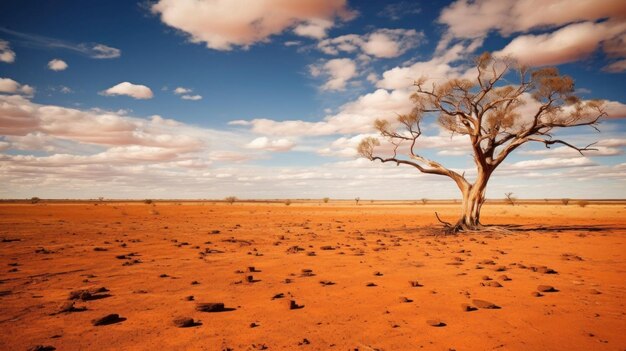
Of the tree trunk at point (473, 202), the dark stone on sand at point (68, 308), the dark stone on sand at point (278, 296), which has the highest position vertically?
the tree trunk at point (473, 202)

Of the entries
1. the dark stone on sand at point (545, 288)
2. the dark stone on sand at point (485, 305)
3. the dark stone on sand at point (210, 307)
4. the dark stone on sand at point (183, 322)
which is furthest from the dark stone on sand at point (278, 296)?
the dark stone on sand at point (545, 288)

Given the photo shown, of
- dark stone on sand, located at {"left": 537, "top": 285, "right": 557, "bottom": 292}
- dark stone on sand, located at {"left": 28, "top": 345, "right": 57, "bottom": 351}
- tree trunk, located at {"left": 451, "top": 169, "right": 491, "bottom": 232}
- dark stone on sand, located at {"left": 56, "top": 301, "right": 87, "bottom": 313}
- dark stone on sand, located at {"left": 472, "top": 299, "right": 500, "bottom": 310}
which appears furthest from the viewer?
tree trunk, located at {"left": 451, "top": 169, "right": 491, "bottom": 232}

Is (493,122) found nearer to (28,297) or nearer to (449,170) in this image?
(449,170)

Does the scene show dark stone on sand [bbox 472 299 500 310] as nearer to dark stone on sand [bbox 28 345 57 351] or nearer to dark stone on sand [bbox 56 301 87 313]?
dark stone on sand [bbox 28 345 57 351]

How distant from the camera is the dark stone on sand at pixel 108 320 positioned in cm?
491

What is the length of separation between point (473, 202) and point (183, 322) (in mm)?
17733

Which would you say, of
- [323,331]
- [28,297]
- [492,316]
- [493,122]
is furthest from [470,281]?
[493,122]

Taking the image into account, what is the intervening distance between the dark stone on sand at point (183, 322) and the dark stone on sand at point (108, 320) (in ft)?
3.19

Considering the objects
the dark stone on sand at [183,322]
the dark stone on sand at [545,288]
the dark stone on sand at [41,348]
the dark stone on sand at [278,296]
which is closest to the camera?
the dark stone on sand at [41,348]

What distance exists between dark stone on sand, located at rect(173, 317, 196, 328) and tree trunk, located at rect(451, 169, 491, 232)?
16458 millimetres

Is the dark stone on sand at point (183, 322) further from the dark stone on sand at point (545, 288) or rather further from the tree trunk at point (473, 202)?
the tree trunk at point (473, 202)

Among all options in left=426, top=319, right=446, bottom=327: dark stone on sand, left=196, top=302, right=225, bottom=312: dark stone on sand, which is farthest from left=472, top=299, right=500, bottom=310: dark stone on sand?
left=196, top=302, right=225, bottom=312: dark stone on sand

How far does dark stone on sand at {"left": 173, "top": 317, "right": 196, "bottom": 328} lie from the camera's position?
4859 mm

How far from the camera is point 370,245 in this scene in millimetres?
13891
